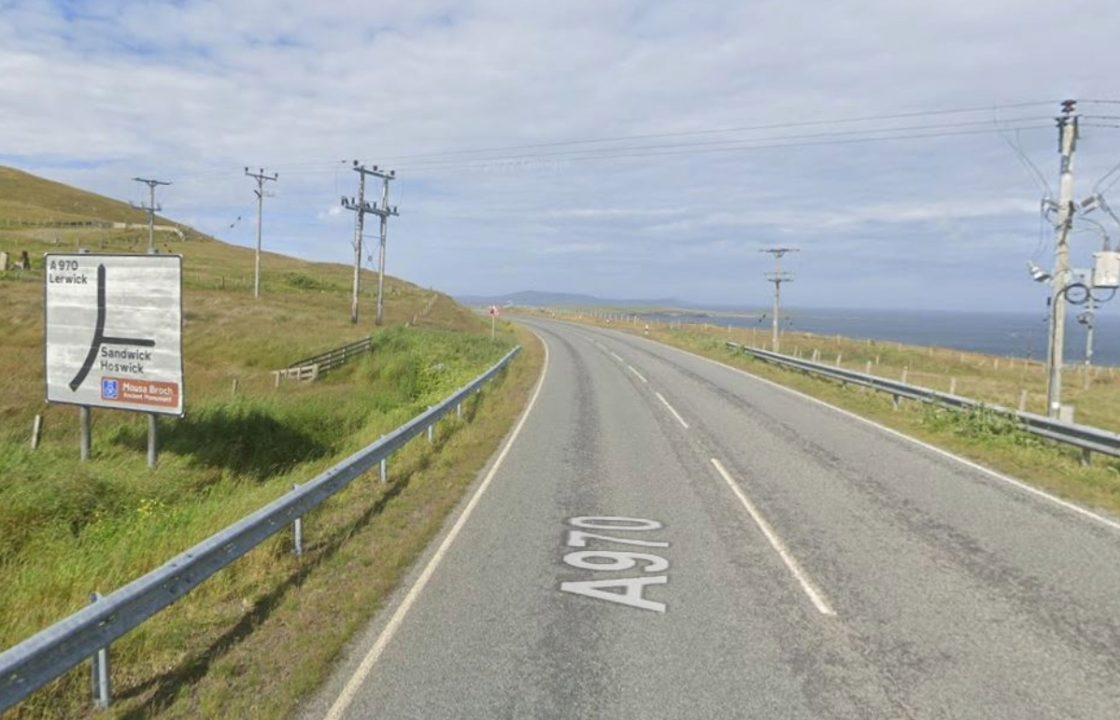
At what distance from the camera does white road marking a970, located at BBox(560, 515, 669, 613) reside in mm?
6289

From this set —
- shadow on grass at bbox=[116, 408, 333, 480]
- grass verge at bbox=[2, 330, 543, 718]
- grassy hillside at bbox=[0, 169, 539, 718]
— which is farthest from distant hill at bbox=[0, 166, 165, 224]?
grass verge at bbox=[2, 330, 543, 718]

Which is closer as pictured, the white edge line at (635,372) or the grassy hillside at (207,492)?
the grassy hillside at (207,492)

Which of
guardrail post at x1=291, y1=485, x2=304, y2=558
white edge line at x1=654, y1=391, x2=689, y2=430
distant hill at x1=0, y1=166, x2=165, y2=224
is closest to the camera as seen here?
guardrail post at x1=291, y1=485, x2=304, y2=558

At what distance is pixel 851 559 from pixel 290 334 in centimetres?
3359

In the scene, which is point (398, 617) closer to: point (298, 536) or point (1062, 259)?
point (298, 536)

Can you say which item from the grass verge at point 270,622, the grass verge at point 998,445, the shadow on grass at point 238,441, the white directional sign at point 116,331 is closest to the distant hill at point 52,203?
the shadow on grass at point 238,441

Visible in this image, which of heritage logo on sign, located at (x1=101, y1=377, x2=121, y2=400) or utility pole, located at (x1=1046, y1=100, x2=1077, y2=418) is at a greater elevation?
utility pole, located at (x1=1046, y1=100, x2=1077, y2=418)

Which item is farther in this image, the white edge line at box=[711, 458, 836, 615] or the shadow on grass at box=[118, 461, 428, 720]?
the white edge line at box=[711, 458, 836, 615]

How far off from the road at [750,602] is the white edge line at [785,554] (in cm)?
3

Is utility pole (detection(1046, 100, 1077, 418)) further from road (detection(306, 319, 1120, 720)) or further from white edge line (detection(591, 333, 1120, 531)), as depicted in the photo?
road (detection(306, 319, 1120, 720))

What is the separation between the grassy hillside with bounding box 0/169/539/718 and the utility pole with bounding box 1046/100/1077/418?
11.9 metres

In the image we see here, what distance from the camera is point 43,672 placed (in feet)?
12.8

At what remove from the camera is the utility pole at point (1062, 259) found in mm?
15297

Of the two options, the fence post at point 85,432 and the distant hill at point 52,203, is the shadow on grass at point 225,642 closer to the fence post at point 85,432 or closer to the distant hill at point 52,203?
the fence post at point 85,432
